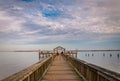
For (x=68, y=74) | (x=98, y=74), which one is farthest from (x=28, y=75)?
(x=68, y=74)

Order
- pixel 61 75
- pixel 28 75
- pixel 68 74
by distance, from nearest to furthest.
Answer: pixel 28 75 < pixel 61 75 < pixel 68 74

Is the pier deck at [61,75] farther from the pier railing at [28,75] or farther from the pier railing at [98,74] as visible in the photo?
the pier railing at [98,74]

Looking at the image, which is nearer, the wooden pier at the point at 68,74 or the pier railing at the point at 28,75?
the pier railing at the point at 28,75

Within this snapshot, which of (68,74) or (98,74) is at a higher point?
(98,74)

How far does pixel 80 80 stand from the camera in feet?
37.0

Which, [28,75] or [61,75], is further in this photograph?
[61,75]

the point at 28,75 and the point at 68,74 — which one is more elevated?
the point at 28,75

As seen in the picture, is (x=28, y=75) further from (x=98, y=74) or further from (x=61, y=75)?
(x=61, y=75)

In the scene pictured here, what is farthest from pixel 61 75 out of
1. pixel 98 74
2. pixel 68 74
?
pixel 98 74

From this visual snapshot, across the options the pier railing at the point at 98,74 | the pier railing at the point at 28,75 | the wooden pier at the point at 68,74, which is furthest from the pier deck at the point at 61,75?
the pier railing at the point at 98,74

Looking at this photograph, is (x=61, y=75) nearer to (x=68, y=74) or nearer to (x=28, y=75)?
(x=68, y=74)

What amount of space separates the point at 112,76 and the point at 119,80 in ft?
2.17

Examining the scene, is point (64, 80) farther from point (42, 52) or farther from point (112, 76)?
point (42, 52)

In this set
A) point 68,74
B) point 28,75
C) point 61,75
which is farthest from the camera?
point 68,74
